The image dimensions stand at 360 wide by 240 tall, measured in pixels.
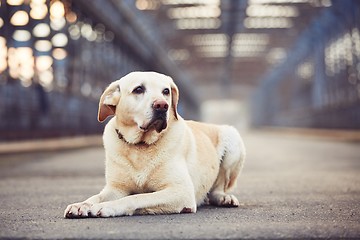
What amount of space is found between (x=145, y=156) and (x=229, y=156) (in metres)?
1.07

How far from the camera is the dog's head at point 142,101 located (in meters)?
3.78

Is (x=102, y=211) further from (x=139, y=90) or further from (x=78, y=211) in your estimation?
(x=139, y=90)

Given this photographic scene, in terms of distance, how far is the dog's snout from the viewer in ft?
12.2

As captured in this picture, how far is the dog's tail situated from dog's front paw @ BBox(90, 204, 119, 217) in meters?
1.38

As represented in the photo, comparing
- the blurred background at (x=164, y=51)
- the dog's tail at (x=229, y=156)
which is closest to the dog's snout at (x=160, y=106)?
the dog's tail at (x=229, y=156)

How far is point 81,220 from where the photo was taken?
3436mm

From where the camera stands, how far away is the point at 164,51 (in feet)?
119

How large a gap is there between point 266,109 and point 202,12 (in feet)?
109

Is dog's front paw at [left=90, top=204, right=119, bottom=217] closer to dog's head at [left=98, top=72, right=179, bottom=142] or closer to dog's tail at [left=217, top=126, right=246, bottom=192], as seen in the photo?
dog's head at [left=98, top=72, right=179, bottom=142]

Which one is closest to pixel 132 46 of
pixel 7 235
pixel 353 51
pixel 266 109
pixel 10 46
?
pixel 353 51

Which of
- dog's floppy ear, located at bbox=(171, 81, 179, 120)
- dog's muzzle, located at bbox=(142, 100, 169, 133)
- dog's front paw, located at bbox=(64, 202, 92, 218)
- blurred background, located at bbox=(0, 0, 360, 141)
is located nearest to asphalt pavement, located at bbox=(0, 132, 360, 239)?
dog's front paw, located at bbox=(64, 202, 92, 218)

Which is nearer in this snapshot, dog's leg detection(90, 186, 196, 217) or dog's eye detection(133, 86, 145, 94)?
dog's leg detection(90, 186, 196, 217)

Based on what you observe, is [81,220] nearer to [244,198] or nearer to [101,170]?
[244,198]

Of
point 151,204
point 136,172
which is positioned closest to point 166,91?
point 136,172
